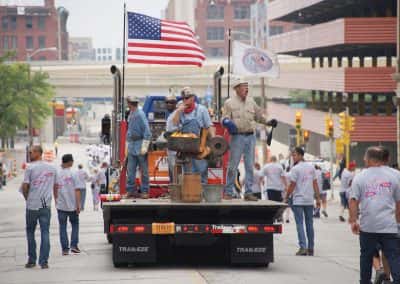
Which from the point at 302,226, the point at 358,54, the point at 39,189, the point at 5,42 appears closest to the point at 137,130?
the point at 39,189

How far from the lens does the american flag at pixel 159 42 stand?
82.6 ft

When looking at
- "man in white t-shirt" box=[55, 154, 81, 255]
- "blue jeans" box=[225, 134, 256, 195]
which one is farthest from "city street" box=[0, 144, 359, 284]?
"blue jeans" box=[225, 134, 256, 195]

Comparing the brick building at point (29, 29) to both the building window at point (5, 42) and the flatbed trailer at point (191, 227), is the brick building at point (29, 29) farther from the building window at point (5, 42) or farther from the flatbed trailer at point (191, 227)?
the flatbed trailer at point (191, 227)

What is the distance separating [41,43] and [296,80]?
9532cm

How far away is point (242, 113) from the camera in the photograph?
1828 centimetres

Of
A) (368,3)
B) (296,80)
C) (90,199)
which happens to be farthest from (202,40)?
(90,199)

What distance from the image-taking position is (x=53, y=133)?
14825 cm

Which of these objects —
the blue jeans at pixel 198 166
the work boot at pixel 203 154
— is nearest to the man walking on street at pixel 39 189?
the blue jeans at pixel 198 166

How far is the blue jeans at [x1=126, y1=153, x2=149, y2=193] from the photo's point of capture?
18594 mm

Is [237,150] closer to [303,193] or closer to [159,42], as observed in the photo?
[303,193]

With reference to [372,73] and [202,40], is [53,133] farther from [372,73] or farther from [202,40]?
[372,73]

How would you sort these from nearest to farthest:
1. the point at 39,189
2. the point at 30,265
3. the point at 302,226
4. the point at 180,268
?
1. the point at 180,268
2. the point at 39,189
3. the point at 30,265
4. the point at 302,226

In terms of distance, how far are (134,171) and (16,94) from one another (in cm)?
6869

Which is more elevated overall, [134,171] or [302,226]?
[134,171]
